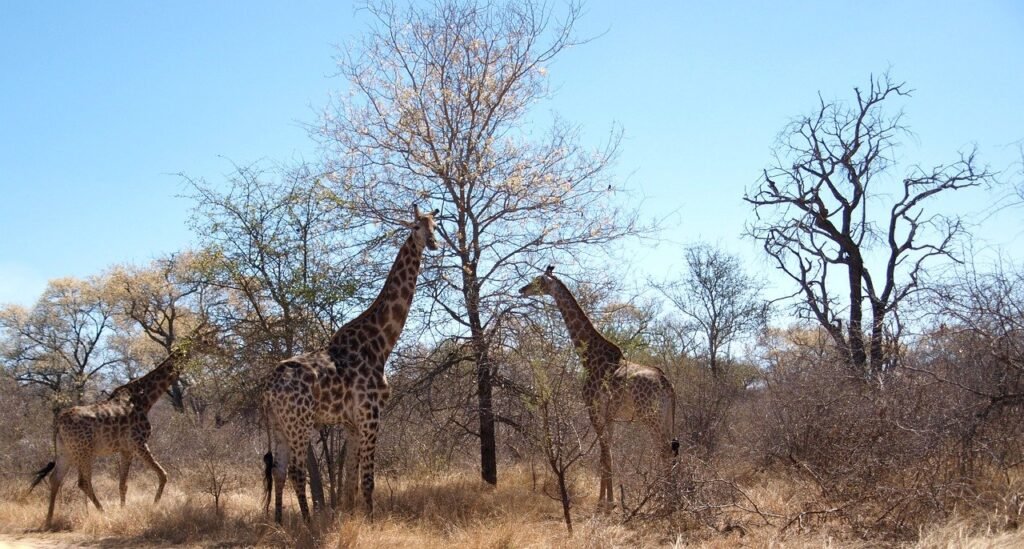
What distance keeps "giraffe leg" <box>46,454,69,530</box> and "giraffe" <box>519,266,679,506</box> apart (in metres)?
7.53

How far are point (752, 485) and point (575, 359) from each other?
3770 mm

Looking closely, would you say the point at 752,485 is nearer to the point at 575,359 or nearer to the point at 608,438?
the point at 608,438

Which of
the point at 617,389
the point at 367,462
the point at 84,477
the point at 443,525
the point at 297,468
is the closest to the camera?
the point at 297,468

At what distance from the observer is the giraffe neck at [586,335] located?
41.1 ft

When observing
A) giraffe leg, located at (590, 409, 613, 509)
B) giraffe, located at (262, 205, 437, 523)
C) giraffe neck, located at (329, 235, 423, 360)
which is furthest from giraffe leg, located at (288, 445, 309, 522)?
giraffe leg, located at (590, 409, 613, 509)

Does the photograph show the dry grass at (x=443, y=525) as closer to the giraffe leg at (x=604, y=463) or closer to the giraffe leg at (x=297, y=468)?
the giraffe leg at (x=604, y=463)

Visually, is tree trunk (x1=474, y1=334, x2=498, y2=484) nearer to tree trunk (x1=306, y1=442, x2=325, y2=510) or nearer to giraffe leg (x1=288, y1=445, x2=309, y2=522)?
tree trunk (x1=306, y1=442, x2=325, y2=510)

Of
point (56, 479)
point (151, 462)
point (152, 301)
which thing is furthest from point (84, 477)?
point (152, 301)

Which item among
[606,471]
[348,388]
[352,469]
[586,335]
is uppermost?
[586,335]

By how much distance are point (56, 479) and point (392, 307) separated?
6.04m

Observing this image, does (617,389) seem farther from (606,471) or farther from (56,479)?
(56,479)

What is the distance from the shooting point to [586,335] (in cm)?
1277

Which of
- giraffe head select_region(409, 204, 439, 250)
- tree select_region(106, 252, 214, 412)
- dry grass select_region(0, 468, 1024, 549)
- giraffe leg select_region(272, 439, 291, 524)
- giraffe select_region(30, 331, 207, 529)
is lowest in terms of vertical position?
dry grass select_region(0, 468, 1024, 549)

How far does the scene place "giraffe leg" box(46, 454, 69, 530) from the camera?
40.5 feet
